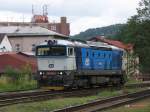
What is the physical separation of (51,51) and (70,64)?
151 centimetres

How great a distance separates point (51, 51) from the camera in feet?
111

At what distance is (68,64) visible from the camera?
33.5 m

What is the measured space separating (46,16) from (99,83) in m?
137

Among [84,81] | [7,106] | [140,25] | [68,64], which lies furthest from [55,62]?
[140,25]

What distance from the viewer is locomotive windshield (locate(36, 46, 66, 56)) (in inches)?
1314

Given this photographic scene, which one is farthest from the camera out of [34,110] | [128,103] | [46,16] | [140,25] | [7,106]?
[46,16]

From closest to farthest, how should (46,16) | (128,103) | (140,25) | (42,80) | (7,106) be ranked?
1. (7,106)
2. (128,103)
3. (42,80)
4. (140,25)
5. (46,16)

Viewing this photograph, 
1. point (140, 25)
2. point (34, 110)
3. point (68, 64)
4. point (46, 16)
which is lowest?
point (34, 110)

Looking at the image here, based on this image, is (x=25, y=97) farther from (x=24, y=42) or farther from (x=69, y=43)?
(x=24, y=42)

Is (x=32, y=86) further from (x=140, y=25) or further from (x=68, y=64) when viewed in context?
(x=140, y=25)

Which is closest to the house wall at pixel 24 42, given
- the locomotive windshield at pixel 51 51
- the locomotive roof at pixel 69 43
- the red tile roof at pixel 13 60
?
the red tile roof at pixel 13 60

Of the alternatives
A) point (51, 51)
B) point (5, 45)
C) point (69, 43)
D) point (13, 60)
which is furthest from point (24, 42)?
point (51, 51)

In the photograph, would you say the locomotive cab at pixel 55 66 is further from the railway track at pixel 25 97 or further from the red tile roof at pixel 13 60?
the red tile roof at pixel 13 60

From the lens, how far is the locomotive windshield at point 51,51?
3338cm
